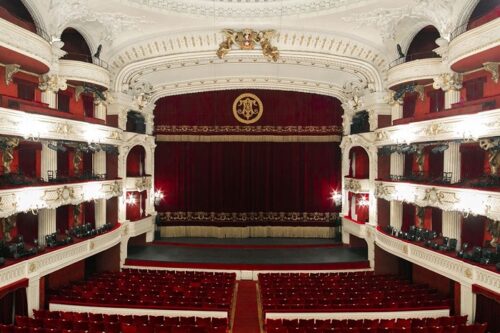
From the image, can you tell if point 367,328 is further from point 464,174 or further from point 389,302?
point 464,174

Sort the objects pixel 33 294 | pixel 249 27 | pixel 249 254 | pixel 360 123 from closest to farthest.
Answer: pixel 33 294, pixel 249 27, pixel 249 254, pixel 360 123

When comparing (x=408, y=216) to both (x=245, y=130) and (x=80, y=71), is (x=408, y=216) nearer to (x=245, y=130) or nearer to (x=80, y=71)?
(x=245, y=130)

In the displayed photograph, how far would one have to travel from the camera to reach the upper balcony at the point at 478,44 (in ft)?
35.0

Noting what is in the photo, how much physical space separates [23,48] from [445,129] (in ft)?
43.8

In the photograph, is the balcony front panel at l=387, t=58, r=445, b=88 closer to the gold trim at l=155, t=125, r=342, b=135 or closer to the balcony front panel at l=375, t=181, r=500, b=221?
the balcony front panel at l=375, t=181, r=500, b=221

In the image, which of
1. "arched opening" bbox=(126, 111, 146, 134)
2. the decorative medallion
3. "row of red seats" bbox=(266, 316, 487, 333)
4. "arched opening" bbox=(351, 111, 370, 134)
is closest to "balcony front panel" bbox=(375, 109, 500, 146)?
"arched opening" bbox=(351, 111, 370, 134)

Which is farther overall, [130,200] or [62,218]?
[130,200]

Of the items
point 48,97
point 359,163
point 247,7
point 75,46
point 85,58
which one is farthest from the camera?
point 359,163

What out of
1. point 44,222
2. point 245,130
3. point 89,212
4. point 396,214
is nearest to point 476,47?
point 396,214

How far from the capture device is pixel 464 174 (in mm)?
14234

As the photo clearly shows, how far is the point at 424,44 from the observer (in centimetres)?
1592

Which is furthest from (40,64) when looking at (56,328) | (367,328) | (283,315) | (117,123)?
(367,328)

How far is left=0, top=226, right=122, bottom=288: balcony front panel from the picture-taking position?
10664mm

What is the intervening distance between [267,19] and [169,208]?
1224 cm
